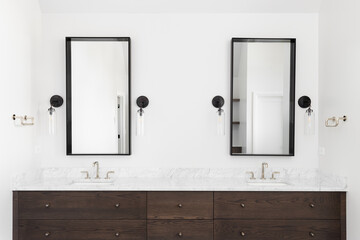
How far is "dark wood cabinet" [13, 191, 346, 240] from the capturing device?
2.58 metres

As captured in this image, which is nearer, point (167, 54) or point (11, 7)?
point (11, 7)

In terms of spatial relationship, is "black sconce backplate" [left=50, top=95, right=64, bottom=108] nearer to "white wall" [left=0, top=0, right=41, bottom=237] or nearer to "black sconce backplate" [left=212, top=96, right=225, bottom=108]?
"white wall" [left=0, top=0, right=41, bottom=237]

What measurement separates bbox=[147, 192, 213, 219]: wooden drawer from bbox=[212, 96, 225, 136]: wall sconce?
2.13 ft

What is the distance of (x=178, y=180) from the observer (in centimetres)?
292

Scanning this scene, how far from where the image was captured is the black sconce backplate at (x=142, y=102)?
302 cm

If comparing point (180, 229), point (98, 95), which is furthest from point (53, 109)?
point (180, 229)

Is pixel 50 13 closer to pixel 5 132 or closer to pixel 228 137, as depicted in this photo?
pixel 5 132

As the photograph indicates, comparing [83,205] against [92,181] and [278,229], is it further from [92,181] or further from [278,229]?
[278,229]

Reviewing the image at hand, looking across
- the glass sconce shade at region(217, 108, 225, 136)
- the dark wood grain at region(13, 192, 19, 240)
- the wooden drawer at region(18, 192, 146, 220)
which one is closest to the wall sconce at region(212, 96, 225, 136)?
the glass sconce shade at region(217, 108, 225, 136)

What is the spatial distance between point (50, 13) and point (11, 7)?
573 mm

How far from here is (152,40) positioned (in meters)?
3.09

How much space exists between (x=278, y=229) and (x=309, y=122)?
0.98 metres

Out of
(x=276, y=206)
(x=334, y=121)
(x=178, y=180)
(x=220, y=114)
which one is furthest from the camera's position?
(x=220, y=114)

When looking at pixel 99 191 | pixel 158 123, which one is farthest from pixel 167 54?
pixel 99 191
